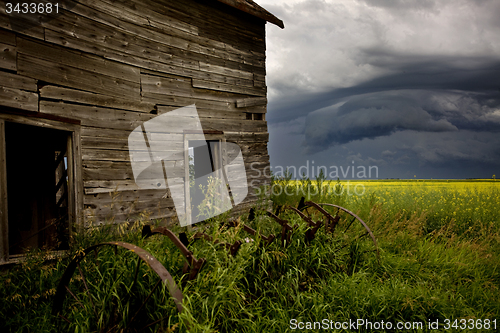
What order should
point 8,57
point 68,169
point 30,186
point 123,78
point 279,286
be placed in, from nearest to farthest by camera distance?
point 279,286 → point 8,57 → point 68,169 → point 123,78 → point 30,186

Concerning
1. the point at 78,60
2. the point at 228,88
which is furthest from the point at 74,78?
the point at 228,88

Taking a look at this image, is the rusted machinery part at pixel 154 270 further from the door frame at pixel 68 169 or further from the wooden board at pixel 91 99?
the wooden board at pixel 91 99

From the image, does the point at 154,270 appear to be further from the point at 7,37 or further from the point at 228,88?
the point at 228,88

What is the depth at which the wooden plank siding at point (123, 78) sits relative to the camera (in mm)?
4277

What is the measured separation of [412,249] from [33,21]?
699 centimetres

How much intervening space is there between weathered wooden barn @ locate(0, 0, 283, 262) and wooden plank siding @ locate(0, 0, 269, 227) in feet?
0.05

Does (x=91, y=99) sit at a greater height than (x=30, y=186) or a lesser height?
greater

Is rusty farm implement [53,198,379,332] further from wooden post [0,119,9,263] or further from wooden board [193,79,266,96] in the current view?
wooden board [193,79,266,96]

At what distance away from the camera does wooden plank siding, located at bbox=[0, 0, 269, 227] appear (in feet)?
14.0

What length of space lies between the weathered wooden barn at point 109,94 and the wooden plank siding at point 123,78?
17 mm

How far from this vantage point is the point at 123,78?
5246 millimetres

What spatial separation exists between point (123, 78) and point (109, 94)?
1.34 ft

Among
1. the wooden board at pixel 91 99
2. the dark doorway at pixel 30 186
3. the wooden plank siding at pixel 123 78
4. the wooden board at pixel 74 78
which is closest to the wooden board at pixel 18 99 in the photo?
the wooden plank siding at pixel 123 78

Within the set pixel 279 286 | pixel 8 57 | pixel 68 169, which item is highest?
pixel 8 57
